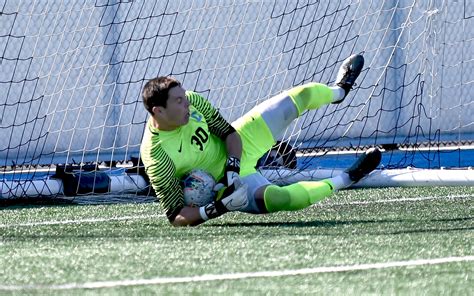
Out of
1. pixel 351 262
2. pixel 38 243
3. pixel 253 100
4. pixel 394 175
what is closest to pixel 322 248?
pixel 351 262

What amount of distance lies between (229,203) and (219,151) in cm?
63

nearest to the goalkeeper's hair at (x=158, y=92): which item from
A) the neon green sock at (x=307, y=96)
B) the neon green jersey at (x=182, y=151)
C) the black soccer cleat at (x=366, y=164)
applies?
the neon green jersey at (x=182, y=151)

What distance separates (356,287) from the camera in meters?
3.84

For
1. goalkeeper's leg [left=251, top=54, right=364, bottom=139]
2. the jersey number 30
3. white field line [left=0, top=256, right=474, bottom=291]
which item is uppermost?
white field line [left=0, top=256, right=474, bottom=291]

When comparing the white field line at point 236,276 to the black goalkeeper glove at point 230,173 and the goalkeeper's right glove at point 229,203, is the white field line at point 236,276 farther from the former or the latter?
the black goalkeeper glove at point 230,173

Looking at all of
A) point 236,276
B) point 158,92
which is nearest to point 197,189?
point 158,92

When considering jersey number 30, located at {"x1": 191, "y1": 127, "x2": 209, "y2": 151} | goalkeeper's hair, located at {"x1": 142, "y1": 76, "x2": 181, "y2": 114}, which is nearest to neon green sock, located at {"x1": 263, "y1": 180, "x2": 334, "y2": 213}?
jersey number 30, located at {"x1": 191, "y1": 127, "x2": 209, "y2": 151}

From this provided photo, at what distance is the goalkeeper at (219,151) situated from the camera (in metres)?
6.08

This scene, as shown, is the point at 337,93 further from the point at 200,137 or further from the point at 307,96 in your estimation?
the point at 200,137

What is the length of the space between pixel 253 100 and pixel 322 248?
516cm

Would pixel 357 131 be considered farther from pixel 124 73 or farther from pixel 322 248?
pixel 322 248

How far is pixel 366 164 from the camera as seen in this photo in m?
6.50

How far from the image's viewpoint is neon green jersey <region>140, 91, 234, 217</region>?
6.12 m

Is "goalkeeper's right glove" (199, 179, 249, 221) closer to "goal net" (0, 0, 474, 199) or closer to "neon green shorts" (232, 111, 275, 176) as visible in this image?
"neon green shorts" (232, 111, 275, 176)
